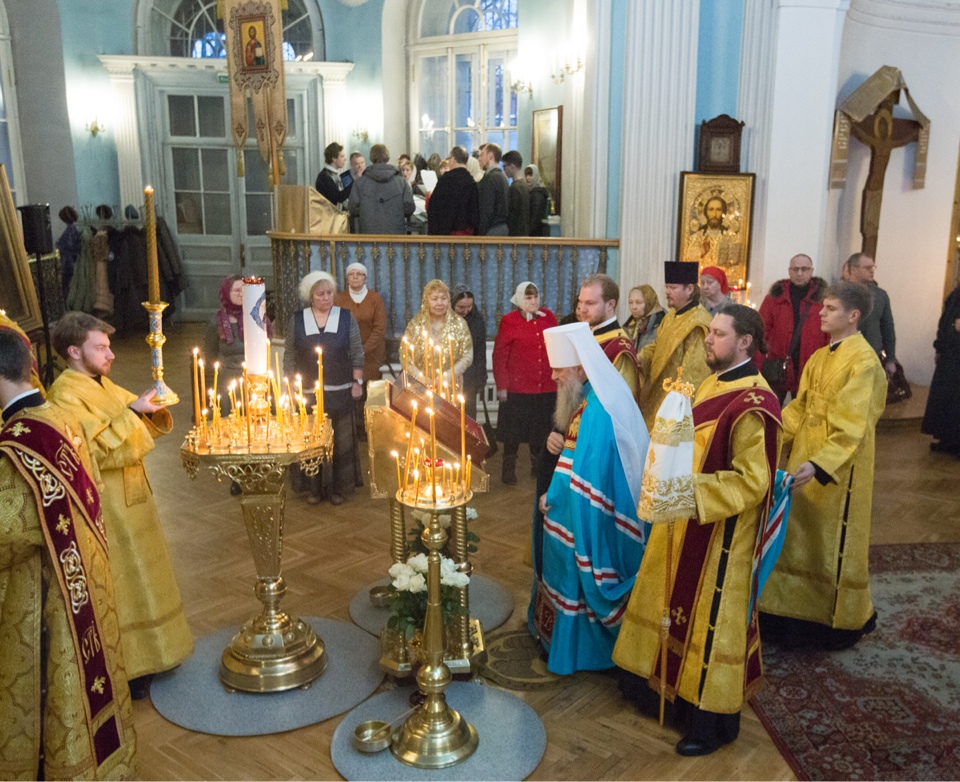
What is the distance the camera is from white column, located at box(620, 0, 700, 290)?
24.9ft

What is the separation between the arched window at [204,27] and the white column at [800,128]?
25.7 feet

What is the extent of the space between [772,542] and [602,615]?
760mm

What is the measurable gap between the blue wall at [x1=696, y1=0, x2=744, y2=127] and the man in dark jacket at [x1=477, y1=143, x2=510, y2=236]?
5.82 feet

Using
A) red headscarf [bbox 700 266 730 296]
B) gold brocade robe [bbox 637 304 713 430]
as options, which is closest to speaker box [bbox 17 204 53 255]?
gold brocade robe [bbox 637 304 713 430]

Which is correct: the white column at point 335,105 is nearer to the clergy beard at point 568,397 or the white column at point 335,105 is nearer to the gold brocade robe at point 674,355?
the gold brocade robe at point 674,355

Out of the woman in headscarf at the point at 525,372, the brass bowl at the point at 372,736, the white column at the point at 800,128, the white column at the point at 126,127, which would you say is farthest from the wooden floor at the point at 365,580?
the white column at the point at 126,127

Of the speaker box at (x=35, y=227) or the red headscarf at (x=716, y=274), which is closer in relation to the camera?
the red headscarf at (x=716, y=274)

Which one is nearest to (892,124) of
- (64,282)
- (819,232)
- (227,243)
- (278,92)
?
(819,232)

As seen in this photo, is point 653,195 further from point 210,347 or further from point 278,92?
point 210,347

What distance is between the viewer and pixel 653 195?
7.86 meters

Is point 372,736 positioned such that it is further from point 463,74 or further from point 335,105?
point 335,105

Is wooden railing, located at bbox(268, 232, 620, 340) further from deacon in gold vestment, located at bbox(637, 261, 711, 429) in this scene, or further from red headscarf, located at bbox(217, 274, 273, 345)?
deacon in gold vestment, located at bbox(637, 261, 711, 429)

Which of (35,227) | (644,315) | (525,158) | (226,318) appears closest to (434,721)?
(644,315)

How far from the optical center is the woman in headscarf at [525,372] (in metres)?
6.35
